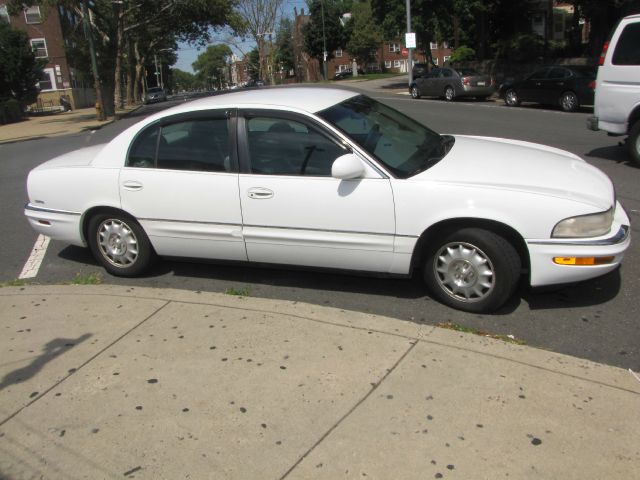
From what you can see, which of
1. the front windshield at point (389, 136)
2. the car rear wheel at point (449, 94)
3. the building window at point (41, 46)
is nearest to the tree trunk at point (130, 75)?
the building window at point (41, 46)

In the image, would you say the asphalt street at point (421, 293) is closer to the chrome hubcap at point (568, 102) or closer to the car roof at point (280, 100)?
the car roof at point (280, 100)

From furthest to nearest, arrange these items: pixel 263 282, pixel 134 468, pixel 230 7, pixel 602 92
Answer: pixel 230 7 < pixel 602 92 < pixel 263 282 < pixel 134 468

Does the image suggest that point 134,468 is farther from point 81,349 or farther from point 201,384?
point 81,349

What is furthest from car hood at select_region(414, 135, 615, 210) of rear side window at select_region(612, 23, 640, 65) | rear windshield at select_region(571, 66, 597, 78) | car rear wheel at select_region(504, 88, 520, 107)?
car rear wheel at select_region(504, 88, 520, 107)

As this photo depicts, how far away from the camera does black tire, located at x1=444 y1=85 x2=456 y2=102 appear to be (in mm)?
24266

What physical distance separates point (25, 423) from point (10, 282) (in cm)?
252

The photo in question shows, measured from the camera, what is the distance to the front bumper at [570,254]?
146 inches

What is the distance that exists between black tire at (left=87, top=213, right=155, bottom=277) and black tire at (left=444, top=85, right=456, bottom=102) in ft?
70.0

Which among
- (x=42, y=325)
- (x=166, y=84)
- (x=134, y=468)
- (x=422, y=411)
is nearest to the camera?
(x=134, y=468)

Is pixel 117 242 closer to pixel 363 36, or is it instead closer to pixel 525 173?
pixel 525 173

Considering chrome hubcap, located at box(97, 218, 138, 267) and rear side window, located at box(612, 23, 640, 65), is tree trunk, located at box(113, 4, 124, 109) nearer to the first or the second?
rear side window, located at box(612, 23, 640, 65)

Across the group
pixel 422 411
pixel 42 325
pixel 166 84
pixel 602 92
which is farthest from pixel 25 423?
pixel 166 84

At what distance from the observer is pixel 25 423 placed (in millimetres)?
3102

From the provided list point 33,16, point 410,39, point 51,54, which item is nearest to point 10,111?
point 51,54
